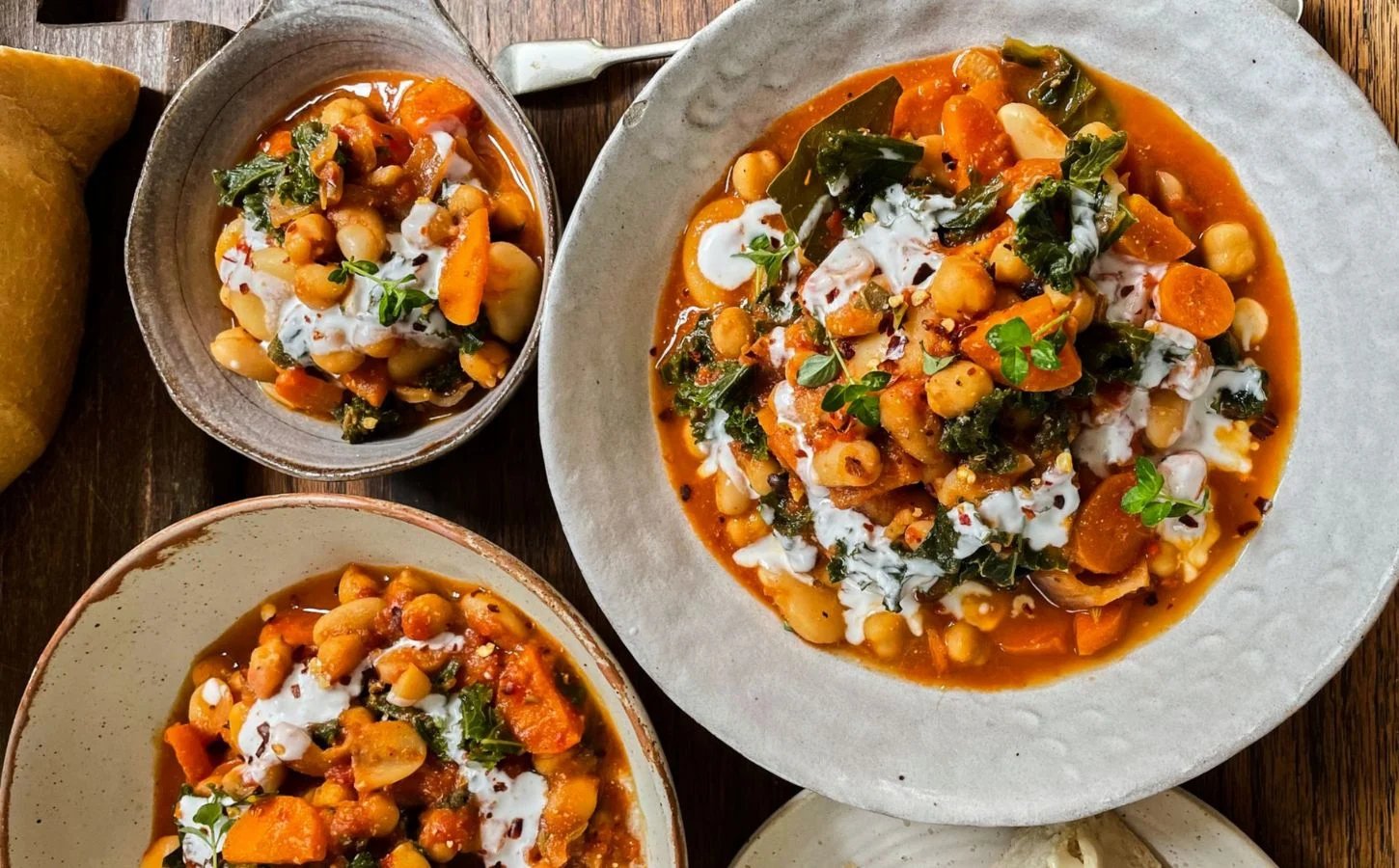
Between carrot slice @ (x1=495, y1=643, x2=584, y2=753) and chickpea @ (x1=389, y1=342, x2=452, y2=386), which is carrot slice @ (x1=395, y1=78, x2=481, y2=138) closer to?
chickpea @ (x1=389, y1=342, x2=452, y2=386)

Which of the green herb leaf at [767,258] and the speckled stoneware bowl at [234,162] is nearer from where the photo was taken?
the green herb leaf at [767,258]

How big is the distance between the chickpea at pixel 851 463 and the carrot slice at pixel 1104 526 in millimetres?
566

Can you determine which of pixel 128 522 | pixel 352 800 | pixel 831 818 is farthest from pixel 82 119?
pixel 831 818

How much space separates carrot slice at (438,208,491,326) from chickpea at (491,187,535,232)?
11 cm

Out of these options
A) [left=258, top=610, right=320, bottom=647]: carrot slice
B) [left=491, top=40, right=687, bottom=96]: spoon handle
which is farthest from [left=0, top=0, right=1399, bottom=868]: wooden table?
[left=258, top=610, right=320, bottom=647]: carrot slice

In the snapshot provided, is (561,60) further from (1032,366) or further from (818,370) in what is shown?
(1032,366)

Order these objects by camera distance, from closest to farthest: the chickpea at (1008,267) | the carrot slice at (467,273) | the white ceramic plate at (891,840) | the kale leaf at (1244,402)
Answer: the chickpea at (1008,267)
the kale leaf at (1244,402)
the carrot slice at (467,273)
the white ceramic plate at (891,840)

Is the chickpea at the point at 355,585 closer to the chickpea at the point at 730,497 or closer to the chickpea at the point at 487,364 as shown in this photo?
the chickpea at the point at 487,364

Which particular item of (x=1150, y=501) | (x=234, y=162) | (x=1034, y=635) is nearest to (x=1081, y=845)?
(x=1034, y=635)

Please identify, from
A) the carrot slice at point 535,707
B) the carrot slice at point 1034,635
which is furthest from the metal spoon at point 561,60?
the carrot slice at point 1034,635

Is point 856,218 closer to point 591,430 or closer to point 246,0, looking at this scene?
point 591,430

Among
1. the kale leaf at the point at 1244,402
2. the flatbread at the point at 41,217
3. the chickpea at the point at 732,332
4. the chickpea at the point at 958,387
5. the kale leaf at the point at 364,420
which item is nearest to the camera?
the chickpea at the point at 958,387

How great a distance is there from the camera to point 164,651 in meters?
3.39

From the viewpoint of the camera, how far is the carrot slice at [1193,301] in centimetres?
268
